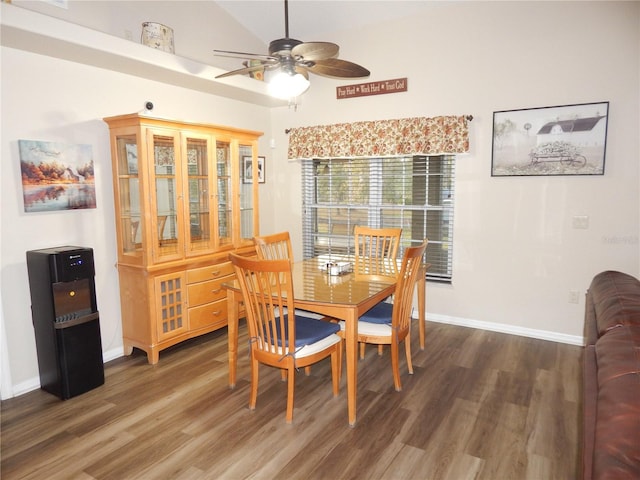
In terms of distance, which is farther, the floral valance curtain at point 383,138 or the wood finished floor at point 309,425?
the floral valance curtain at point 383,138

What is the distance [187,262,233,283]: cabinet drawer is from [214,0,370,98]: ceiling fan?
5.66ft

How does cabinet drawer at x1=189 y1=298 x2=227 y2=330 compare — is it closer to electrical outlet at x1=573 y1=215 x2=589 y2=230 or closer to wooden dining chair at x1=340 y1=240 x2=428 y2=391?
wooden dining chair at x1=340 y1=240 x2=428 y2=391

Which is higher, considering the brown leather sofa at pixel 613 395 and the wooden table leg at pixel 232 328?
the brown leather sofa at pixel 613 395

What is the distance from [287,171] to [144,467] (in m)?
3.51

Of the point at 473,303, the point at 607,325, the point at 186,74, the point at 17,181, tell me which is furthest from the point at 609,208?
the point at 17,181

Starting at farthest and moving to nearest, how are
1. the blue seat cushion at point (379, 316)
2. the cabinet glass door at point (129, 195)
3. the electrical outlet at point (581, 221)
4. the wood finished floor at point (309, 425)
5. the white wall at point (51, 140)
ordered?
the electrical outlet at point (581, 221) → the cabinet glass door at point (129, 195) → the blue seat cushion at point (379, 316) → the white wall at point (51, 140) → the wood finished floor at point (309, 425)

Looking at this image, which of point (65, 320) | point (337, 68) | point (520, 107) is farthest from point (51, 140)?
point (520, 107)

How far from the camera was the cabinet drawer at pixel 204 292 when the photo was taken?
3488mm

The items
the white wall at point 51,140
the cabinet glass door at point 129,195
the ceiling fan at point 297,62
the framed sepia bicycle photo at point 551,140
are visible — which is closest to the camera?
the ceiling fan at point 297,62

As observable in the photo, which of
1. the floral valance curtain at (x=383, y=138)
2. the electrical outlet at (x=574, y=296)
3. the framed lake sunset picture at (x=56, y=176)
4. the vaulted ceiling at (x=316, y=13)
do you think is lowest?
the electrical outlet at (x=574, y=296)

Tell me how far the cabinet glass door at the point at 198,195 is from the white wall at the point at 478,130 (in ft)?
1.77

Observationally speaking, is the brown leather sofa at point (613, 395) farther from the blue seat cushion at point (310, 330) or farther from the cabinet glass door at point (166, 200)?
the cabinet glass door at point (166, 200)

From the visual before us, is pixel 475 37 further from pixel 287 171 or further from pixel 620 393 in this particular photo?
pixel 620 393

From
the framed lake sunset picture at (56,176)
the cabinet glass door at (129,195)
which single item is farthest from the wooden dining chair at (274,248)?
the framed lake sunset picture at (56,176)
